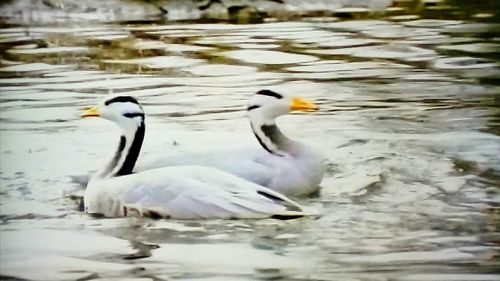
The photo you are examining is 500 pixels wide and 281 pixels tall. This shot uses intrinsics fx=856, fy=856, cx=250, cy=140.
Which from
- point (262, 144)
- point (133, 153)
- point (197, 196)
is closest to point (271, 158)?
point (262, 144)

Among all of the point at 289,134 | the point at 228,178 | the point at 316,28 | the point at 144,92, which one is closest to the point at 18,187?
the point at 144,92

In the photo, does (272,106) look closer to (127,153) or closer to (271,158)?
(271,158)

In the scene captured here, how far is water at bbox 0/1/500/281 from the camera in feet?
5.28

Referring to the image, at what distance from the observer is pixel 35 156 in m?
1.67

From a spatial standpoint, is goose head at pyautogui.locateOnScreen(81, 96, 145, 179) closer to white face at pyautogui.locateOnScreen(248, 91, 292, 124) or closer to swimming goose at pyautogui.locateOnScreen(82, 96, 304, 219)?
swimming goose at pyautogui.locateOnScreen(82, 96, 304, 219)

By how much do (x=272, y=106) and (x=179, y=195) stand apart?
25 centimetres

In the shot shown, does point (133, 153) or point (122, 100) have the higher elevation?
point (122, 100)

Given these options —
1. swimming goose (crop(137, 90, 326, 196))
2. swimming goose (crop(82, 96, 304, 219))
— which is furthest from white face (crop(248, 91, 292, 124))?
swimming goose (crop(82, 96, 304, 219))

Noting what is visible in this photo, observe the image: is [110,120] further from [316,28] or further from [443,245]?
[443,245]

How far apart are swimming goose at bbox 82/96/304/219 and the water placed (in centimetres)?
2

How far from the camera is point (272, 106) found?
1.67 m

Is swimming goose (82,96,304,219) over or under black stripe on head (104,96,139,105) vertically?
under

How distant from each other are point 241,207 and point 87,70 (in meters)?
0.41

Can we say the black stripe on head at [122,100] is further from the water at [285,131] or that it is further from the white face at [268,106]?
the white face at [268,106]
